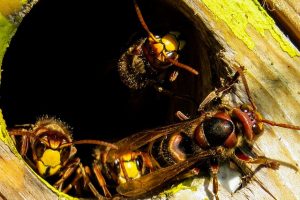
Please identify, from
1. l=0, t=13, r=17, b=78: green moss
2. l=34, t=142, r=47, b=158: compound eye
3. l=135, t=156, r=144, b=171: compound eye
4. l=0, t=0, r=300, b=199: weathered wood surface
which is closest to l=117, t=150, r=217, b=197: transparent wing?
l=0, t=0, r=300, b=199: weathered wood surface

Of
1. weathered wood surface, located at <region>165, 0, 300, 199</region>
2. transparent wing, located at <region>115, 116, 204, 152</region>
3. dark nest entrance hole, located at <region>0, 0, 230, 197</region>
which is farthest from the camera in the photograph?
dark nest entrance hole, located at <region>0, 0, 230, 197</region>

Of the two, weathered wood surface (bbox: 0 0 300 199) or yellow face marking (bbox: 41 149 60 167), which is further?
yellow face marking (bbox: 41 149 60 167)

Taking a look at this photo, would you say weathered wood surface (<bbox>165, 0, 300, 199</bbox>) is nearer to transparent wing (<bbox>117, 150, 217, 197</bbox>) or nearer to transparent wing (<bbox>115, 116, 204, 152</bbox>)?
transparent wing (<bbox>117, 150, 217, 197</bbox>)

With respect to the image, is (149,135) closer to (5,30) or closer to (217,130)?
(217,130)

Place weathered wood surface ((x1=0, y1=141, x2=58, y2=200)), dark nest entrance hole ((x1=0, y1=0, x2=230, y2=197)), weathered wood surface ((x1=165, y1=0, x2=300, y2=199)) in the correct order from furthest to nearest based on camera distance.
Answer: dark nest entrance hole ((x1=0, y1=0, x2=230, y2=197)) < weathered wood surface ((x1=165, y1=0, x2=300, y2=199)) < weathered wood surface ((x1=0, y1=141, x2=58, y2=200))

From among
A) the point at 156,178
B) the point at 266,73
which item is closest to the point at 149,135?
the point at 156,178

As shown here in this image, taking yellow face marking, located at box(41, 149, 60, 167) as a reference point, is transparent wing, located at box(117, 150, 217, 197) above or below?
below
